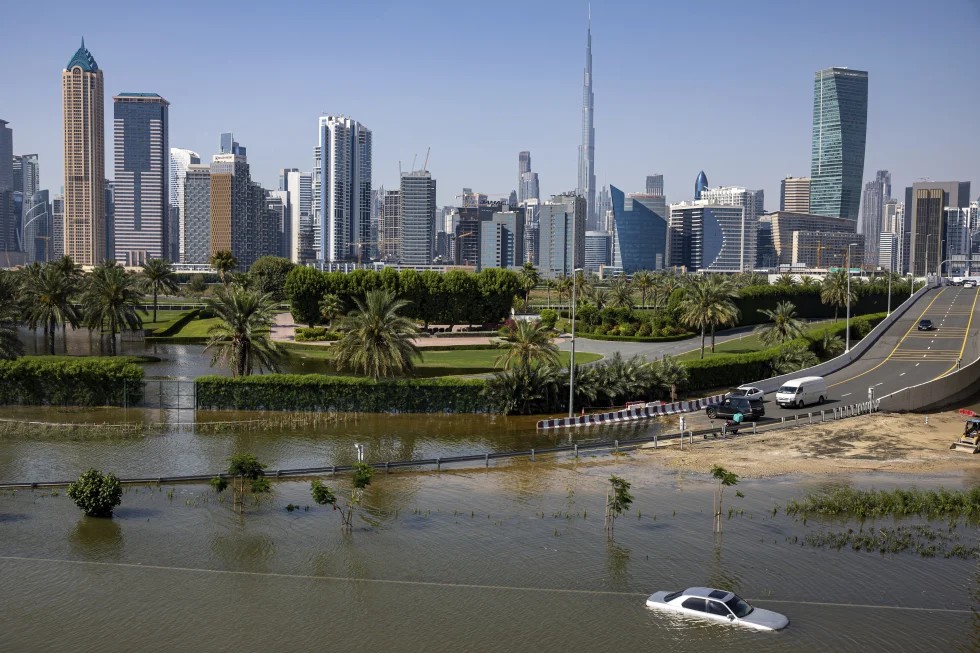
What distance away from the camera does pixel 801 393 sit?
49.5 meters

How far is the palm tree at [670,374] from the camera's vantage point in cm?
5194

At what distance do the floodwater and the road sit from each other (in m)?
22.6

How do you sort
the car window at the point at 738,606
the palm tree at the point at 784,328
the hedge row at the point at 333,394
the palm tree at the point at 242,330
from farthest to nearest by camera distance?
the palm tree at the point at 784,328, the palm tree at the point at 242,330, the hedge row at the point at 333,394, the car window at the point at 738,606

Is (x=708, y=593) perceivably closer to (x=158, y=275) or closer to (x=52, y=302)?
(x=52, y=302)

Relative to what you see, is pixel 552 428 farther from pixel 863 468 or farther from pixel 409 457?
pixel 863 468

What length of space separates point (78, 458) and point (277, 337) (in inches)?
2077

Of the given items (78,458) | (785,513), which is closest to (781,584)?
(785,513)

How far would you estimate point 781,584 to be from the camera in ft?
76.8

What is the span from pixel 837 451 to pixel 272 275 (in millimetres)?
106441

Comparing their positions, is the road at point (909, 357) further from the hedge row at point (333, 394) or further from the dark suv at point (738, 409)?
the hedge row at point (333, 394)

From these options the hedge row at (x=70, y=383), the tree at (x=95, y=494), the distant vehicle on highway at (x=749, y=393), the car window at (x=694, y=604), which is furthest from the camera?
the hedge row at (x=70, y=383)

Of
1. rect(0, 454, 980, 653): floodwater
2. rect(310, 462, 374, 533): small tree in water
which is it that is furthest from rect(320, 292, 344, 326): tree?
rect(310, 462, 374, 533): small tree in water

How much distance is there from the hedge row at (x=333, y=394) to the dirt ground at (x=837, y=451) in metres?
13.1

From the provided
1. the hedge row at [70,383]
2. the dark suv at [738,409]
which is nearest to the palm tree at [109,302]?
the hedge row at [70,383]
